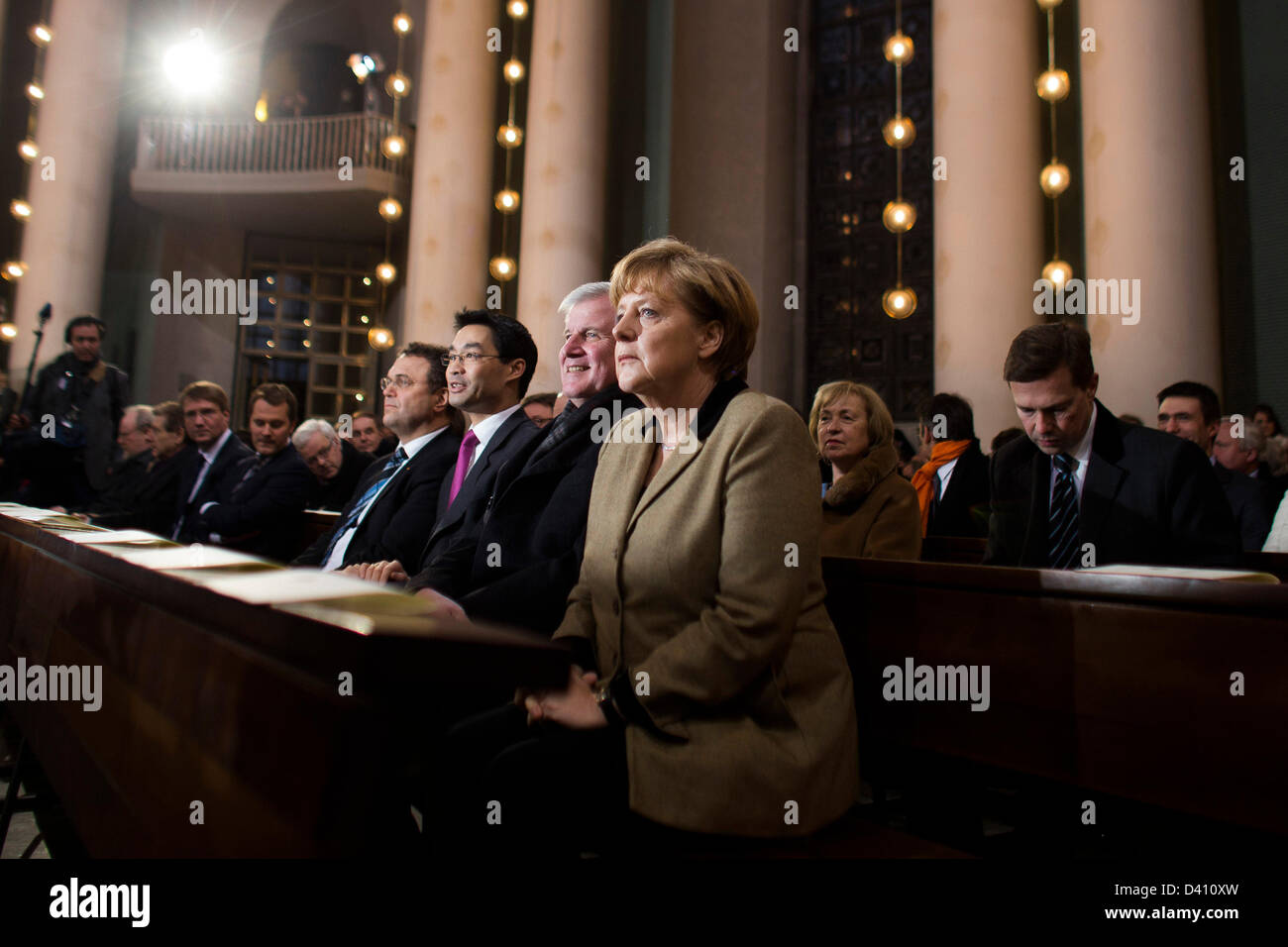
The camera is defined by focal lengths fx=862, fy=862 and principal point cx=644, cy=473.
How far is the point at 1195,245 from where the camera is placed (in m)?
5.24

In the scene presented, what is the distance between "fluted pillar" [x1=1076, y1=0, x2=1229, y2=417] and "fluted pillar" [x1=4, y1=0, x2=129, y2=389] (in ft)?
34.5

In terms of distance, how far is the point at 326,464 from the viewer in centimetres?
559

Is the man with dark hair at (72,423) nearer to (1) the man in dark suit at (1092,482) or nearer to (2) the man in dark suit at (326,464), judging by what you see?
(2) the man in dark suit at (326,464)

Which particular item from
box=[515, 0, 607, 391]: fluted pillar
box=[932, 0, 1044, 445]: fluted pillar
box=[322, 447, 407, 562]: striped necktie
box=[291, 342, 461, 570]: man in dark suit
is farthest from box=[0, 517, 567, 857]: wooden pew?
box=[515, 0, 607, 391]: fluted pillar

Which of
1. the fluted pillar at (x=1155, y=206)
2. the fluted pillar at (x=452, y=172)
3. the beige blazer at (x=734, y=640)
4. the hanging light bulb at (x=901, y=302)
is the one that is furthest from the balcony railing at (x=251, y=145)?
the beige blazer at (x=734, y=640)

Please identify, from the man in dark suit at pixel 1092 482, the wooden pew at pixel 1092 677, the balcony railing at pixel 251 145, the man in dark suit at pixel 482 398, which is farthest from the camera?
the balcony railing at pixel 251 145

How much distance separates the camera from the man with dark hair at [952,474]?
401 centimetres

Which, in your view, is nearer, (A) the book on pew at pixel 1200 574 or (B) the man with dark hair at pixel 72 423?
(A) the book on pew at pixel 1200 574

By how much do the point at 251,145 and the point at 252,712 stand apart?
12.2 metres

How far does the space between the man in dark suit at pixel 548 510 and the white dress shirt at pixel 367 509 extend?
2.83 ft

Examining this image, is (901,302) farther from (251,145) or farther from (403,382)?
(251,145)

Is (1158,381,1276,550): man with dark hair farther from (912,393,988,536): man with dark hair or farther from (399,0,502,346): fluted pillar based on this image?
(399,0,502,346): fluted pillar

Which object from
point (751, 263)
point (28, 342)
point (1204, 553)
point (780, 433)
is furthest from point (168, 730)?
point (28, 342)

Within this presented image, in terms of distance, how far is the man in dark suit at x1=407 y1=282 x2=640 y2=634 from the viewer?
1955mm
